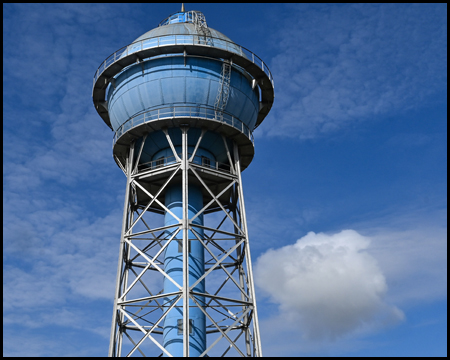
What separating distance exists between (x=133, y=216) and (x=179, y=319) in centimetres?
624

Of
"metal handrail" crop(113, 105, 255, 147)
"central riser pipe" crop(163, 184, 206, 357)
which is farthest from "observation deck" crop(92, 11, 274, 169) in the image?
"central riser pipe" crop(163, 184, 206, 357)

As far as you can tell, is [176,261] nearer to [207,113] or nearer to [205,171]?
[205,171]

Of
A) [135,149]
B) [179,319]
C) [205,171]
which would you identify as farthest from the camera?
[135,149]

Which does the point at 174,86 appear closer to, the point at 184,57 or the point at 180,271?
the point at 184,57

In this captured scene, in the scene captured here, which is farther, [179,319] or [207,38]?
[207,38]

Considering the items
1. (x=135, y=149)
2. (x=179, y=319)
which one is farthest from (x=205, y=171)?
(x=179, y=319)

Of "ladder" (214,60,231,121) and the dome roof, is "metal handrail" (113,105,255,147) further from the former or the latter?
→ the dome roof

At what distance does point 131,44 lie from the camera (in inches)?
1024

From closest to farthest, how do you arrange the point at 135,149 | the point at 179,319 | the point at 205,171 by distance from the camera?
1. the point at 179,319
2. the point at 205,171
3. the point at 135,149

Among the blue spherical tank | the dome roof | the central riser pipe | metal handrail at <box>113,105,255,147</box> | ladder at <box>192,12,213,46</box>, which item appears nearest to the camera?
the central riser pipe

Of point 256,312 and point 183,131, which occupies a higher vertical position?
point 183,131

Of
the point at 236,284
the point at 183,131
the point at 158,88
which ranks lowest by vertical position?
the point at 236,284

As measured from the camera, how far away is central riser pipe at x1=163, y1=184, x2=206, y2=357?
870 inches

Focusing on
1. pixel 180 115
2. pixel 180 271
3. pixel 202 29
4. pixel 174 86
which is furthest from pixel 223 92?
pixel 180 271
